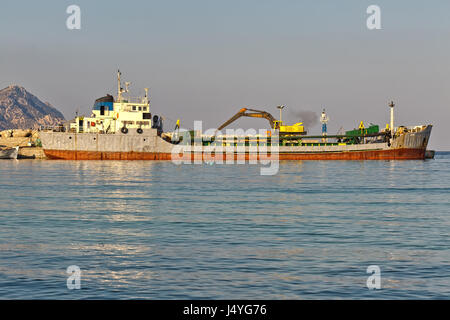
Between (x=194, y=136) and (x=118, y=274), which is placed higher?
(x=194, y=136)

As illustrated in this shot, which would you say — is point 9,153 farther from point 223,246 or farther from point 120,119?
point 223,246

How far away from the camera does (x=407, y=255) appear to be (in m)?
18.3

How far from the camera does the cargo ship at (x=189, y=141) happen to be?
10056 cm

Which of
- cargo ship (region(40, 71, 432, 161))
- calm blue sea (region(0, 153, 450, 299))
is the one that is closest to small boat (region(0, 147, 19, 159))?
cargo ship (region(40, 71, 432, 161))

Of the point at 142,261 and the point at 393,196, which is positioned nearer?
the point at 142,261

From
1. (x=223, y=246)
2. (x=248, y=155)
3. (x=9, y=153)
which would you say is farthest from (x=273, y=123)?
(x=223, y=246)

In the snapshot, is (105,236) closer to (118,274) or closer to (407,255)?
(118,274)

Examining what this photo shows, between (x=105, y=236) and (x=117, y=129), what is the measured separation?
81.0 metres

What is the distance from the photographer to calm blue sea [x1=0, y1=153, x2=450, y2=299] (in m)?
14.2

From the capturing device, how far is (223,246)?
19.8 meters

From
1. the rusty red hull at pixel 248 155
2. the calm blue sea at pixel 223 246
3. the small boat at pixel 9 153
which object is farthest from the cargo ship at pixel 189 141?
the calm blue sea at pixel 223 246

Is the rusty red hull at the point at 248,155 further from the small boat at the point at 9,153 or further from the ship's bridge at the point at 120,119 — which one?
the small boat at the point at 9,153

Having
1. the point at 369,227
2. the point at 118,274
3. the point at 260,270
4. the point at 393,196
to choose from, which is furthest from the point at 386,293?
the point at 393,196

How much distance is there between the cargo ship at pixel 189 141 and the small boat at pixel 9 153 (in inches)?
795
